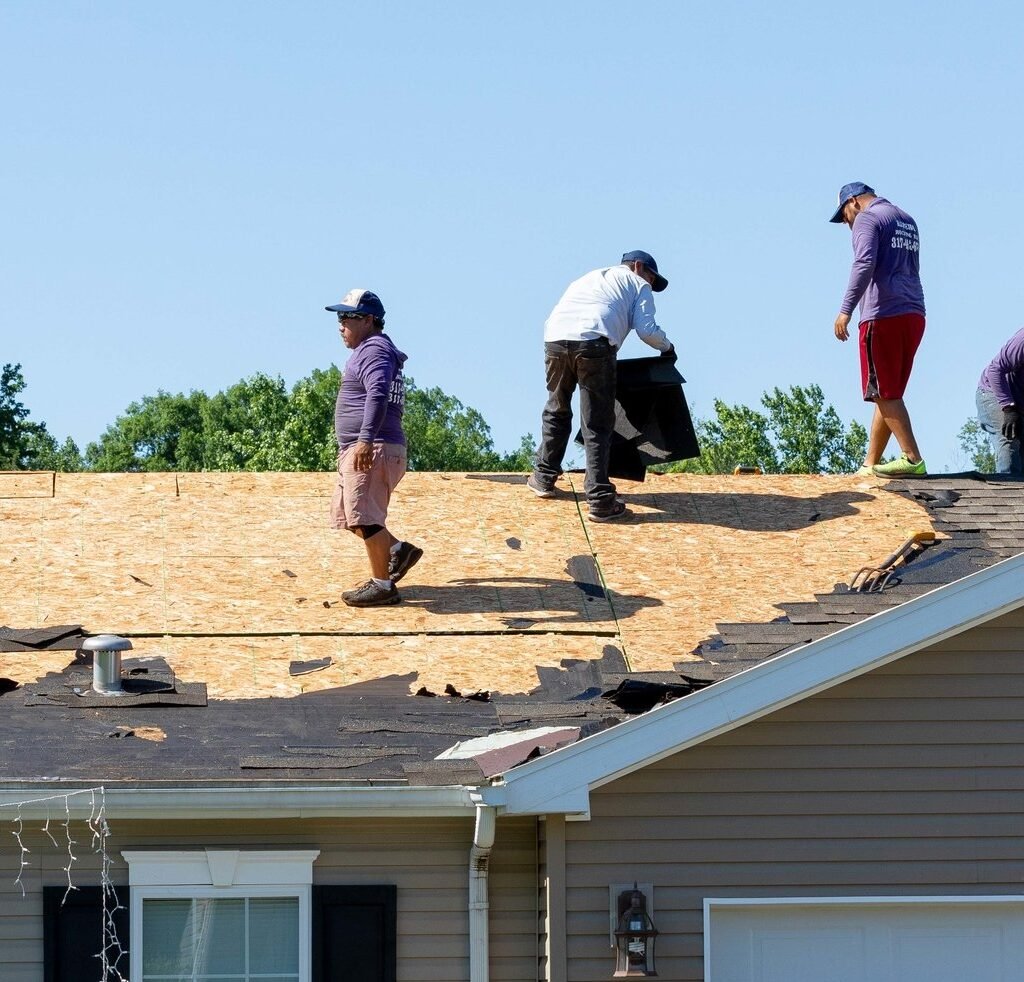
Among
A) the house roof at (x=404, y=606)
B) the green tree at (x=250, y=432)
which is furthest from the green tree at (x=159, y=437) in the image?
the house roof at (x=404, y=606)

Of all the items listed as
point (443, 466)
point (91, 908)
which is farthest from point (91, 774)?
point (443, 466)

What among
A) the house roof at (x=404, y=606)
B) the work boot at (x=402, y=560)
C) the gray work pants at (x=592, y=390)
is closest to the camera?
the house roof at (x=404, y=606)

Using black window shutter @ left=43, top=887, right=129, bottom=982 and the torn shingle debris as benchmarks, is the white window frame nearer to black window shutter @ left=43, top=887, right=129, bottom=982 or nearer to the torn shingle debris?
black window shutter @ left=43, top=887, right=129, bottom=982

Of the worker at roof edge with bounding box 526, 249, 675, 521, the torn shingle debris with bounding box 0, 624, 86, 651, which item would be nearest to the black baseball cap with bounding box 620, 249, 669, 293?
the worker at roof edge with bounding box 526, 249, 675, 521

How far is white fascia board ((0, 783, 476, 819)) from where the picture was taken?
675 cm

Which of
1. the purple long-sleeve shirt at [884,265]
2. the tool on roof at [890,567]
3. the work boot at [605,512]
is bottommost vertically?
the tool on roof at [890,567]

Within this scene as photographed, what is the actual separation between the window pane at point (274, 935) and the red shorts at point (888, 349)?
6.51 m

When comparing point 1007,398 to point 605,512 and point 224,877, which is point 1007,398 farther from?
point 224,877

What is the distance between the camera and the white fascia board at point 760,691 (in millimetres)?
6746

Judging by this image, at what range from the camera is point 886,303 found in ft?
39.3

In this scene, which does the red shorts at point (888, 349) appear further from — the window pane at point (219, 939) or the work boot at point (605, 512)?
the window pane at point (219, 939)

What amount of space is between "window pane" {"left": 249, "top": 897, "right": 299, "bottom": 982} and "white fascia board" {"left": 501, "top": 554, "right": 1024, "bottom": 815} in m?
1.15

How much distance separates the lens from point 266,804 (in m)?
6.80

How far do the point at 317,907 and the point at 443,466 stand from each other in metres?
46.8
